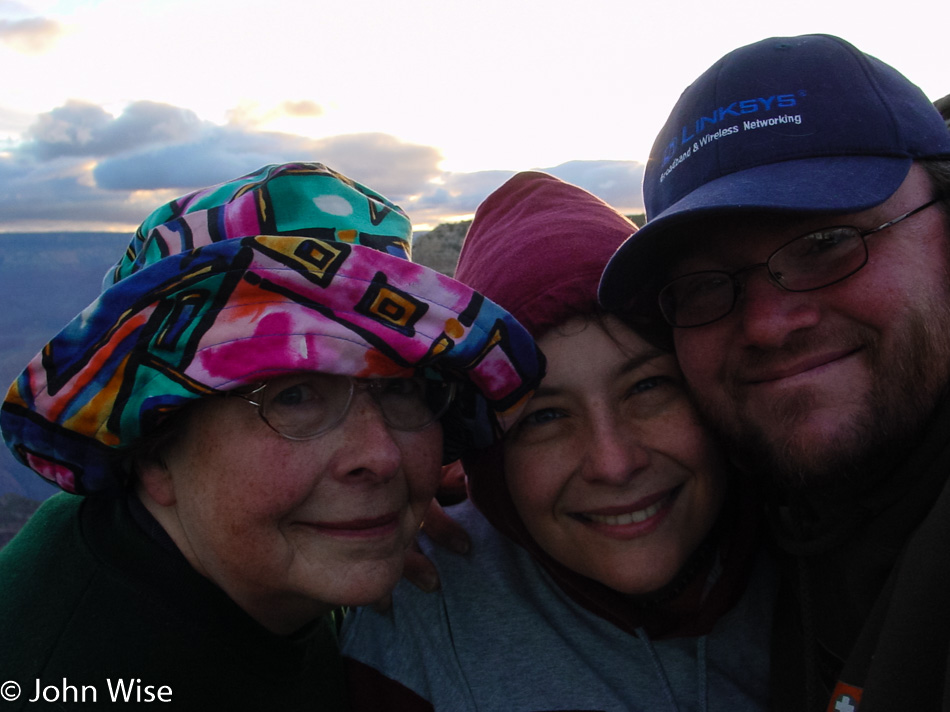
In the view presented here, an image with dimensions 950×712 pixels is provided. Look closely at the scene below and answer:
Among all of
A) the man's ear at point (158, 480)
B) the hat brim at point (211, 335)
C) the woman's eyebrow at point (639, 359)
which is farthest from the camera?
the woman's eyebrow at point (639, 359)

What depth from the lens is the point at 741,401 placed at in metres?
1.79

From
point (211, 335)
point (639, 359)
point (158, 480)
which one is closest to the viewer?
point (211, 335)

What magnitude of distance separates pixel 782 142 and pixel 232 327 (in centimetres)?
140

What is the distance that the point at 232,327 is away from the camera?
1.52 meters

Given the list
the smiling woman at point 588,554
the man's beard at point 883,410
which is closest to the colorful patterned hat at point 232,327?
the smiling woman at point 588,554

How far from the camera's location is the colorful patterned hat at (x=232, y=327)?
151 centimetres

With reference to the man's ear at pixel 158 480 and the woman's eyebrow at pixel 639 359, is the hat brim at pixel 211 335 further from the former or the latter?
the woman's eyebrow at pixel 639 359

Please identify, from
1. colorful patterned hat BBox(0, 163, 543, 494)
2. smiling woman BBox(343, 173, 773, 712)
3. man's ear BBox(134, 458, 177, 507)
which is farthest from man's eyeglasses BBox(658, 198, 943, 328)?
man's ear BBox(134, 458, 177, 507)

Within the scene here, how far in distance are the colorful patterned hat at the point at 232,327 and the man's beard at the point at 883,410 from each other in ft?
2.45

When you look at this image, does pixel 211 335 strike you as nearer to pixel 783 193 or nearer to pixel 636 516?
pixel 636 516

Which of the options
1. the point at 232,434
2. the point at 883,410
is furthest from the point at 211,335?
the point at 883,410

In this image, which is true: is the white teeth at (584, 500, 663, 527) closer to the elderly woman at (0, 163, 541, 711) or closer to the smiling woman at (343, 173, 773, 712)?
the smiling woman at (343, 173, 773, 712)

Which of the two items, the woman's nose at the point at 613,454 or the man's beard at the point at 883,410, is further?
the woman's nose at the point at 613,454

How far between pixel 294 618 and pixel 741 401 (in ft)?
4.52
